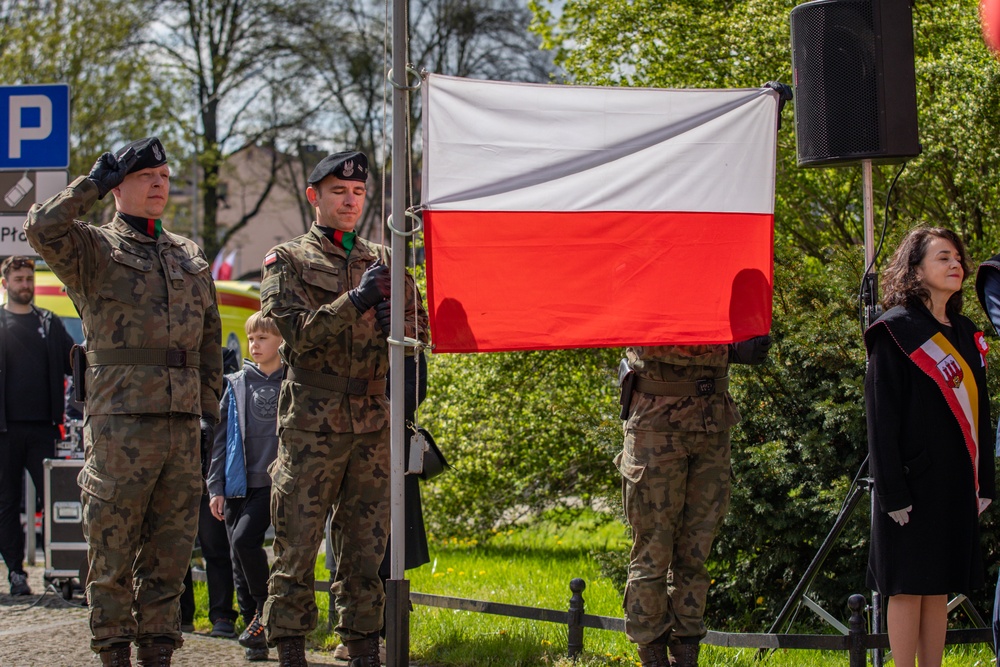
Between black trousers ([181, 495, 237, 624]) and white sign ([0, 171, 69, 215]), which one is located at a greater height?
white sign ([0, 171, 69, 215])

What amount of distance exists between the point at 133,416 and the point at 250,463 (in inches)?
59.8

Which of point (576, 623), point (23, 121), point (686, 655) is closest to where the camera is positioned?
point (686, 655)


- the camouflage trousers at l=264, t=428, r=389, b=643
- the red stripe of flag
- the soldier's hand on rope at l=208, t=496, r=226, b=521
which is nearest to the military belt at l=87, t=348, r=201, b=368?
the camouflage trousers at l=264, t=428, r=389, b=643

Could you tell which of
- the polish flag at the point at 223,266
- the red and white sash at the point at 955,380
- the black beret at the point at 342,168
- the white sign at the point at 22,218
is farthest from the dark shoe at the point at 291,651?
the polish flag at the point at 223,266

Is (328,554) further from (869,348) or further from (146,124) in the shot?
(146,124)

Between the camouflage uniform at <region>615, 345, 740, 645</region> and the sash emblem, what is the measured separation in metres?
0.94

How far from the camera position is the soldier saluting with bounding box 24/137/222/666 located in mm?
4949

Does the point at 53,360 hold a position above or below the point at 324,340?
below

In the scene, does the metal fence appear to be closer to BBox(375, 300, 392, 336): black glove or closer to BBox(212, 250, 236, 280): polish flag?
BBox(375, 300, 392, 336): black glove

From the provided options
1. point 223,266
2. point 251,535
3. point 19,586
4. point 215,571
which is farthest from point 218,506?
point 223,266

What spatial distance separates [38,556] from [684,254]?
24.9 feet

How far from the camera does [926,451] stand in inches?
196

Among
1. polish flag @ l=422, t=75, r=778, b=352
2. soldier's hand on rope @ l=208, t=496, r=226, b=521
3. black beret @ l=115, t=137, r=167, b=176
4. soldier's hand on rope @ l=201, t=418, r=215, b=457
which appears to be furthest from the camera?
soldier's hand on rope @ l=201, t=418, r=215, b=457

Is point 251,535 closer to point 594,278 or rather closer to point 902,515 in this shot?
point 594,278
